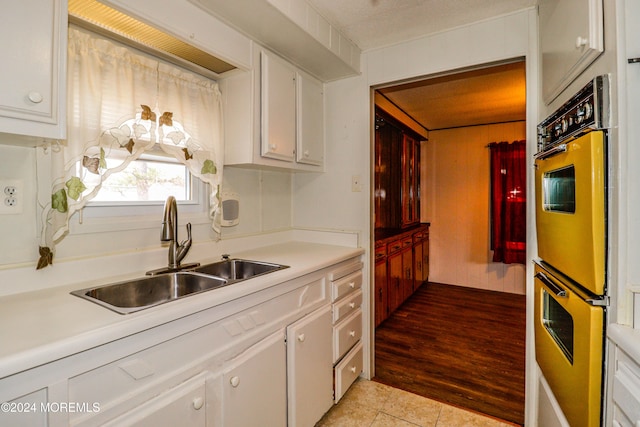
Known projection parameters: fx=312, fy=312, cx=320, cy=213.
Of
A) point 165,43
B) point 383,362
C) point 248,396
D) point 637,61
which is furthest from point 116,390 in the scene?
point 383,362

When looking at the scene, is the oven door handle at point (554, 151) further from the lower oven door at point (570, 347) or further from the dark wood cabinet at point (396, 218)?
the dark wood cabinet at point (396, 218)

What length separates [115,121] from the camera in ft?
4.42

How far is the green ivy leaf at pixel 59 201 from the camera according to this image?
46.5 inches

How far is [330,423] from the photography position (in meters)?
1.78

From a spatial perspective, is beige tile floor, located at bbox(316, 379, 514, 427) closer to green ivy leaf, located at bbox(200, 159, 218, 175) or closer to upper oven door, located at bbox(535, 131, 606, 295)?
upper oven door, located at bbox(535, 131, 606, 295)

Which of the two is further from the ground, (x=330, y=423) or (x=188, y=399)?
(x=188, y=399)

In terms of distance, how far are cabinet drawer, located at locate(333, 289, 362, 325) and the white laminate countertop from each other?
611mm

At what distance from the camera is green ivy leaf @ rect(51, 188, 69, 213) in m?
1.18

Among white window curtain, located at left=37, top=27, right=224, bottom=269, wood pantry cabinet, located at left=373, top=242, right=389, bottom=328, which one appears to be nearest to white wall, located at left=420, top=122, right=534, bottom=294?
wood pantry cabinet, located at left=373, top=242, right=389, bottom=328

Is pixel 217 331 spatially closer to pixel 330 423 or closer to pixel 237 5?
pixel 330 423

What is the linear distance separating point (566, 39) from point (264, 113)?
139cm

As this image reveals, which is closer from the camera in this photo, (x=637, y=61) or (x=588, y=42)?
(x=637, y=61)

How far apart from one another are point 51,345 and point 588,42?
1.72m

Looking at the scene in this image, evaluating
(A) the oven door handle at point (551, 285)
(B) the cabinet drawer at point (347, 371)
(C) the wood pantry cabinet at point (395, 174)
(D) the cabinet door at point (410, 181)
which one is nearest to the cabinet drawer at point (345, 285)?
(B) the cabinet drawer at point (347, 371)
